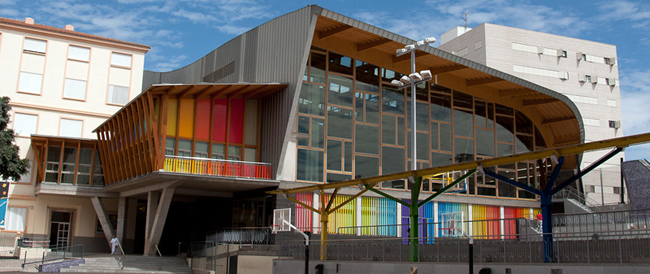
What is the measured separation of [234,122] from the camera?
106 feet

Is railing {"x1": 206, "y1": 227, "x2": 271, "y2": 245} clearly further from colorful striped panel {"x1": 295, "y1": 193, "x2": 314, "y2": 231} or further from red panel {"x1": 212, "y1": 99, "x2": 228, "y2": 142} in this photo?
red panel {"x1": 212, "y1": 99, "x2": 228, "y2": 142}

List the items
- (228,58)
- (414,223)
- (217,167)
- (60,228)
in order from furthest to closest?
(60,228)
(228,58)
(217,167)
(414,223)

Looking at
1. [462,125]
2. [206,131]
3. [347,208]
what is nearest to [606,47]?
[462,125]

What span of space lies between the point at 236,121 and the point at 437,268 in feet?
55.9

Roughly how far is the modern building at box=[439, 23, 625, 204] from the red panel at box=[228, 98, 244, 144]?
4167cm

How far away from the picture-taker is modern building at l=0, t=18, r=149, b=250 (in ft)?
131

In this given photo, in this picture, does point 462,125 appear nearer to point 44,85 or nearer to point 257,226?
point 257,226

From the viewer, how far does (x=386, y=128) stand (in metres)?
34.4

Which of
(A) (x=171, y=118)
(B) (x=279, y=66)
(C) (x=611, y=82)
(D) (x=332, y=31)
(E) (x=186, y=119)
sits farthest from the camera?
(C) (x=611, y=82)

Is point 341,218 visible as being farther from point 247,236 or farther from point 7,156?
point 7,156

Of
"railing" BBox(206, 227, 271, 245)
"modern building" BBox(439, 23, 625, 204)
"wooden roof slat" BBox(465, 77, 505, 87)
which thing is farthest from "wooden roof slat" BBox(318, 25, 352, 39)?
"modern building" BBox(439, 23, 625, 204)

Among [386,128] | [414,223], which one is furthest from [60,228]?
[414,223]

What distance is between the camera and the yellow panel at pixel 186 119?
3070cm

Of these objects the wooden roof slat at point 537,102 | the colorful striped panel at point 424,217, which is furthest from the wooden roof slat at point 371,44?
the wooden roof slat at point 537,102
